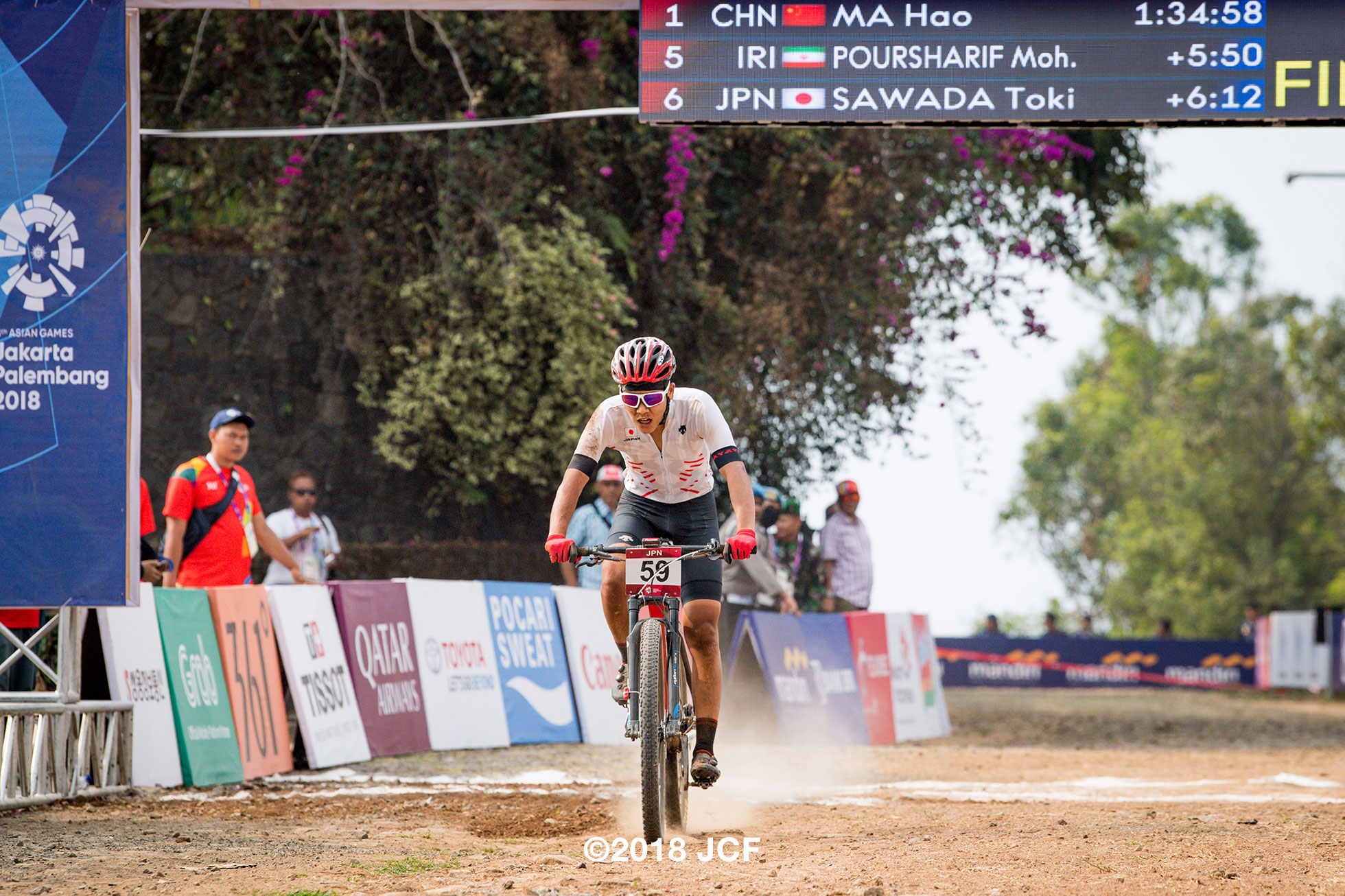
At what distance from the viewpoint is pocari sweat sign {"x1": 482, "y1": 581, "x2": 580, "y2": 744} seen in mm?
12422

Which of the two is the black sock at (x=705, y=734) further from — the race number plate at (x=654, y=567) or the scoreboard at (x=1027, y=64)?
the scoreboard at (x=1027, y=64)

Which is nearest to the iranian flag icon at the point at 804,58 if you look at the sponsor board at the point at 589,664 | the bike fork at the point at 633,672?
the bike fork at the point at 633,672

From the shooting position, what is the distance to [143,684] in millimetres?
8750

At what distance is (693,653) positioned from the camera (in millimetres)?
7211

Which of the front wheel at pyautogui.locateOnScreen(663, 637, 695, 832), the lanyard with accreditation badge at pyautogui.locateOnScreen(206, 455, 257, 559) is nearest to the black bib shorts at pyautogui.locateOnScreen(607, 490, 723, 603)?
the front wheel at pyautogui.locateOnScreen(663, 637, 695, 832)

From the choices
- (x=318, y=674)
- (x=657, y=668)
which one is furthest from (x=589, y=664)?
(x=657, y=668)

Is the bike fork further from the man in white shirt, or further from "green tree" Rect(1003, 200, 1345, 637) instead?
"green tree" Rect(1003, 200, 1345, 637)

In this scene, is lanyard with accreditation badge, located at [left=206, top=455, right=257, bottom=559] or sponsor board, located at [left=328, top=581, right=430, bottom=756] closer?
lanyard with accreditation badge, located at [left=206, top=455, right=257, bottom=559]

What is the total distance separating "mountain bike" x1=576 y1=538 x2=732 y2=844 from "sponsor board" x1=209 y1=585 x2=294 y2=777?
361cm

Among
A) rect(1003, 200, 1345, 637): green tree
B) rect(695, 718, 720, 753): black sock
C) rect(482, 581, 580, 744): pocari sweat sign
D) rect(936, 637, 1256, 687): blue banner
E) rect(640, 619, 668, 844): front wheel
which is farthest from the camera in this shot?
rect(1003, 200, 1345, 637): green tree

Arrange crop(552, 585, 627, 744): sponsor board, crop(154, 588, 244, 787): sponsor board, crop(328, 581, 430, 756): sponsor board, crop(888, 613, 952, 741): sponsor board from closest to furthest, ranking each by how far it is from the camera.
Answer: crop(154, 588, 244, 787): sponsor board
crop(328, 581, 430, 756): sponsor board
crop(552, 585, 627, 744): sponsor board
crop(888, 613, 952, 741): sponsor board

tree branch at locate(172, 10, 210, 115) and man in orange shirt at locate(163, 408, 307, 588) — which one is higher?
tree branch at locate(172, 10, 210, 115)

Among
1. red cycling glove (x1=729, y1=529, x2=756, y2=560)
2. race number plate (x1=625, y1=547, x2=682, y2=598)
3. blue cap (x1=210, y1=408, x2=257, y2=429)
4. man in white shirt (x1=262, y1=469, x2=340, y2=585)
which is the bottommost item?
race number plate (x1=625, y1=547, x2=682, y2=598)

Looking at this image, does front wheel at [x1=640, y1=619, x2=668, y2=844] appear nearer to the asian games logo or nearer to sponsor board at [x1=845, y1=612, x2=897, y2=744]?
the asian games logo
